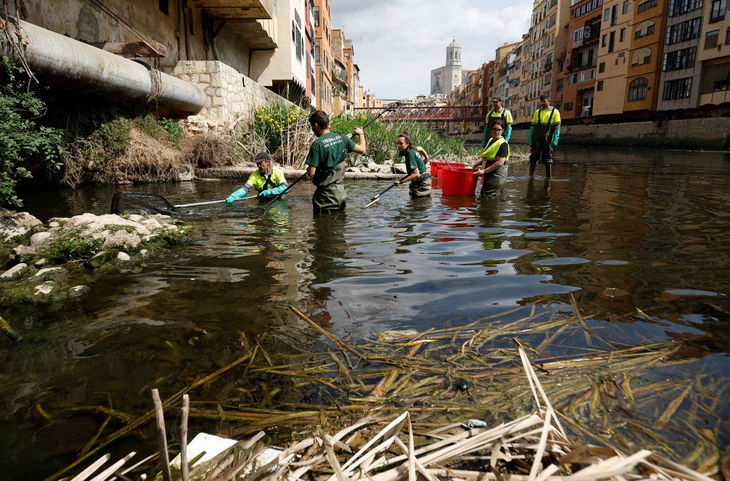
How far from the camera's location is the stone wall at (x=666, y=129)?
99.8 feet

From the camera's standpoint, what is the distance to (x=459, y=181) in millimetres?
9344

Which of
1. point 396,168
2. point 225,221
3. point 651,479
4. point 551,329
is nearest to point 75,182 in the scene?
point 225,221

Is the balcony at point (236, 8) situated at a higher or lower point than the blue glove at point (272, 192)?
higher

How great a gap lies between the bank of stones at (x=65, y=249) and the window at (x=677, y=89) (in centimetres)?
4228

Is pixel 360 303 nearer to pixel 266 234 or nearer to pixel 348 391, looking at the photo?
pixel 348 391

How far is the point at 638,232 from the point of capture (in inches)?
228

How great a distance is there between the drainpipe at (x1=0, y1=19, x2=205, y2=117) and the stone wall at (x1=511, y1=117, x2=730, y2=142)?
106 feet

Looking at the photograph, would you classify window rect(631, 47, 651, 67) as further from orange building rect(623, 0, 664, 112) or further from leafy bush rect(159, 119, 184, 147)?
leafy bush rect(159, 119, 184, 147)

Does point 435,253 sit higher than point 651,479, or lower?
lower

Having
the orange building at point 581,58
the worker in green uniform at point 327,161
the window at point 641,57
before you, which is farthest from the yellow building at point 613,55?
the worker in green uniform at point 327,161

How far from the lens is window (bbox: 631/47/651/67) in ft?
133

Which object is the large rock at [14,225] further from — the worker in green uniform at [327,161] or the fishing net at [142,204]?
the worker in green uniform at [327,161]

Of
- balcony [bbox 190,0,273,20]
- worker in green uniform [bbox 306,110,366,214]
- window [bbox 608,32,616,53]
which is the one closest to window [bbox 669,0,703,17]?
window [bbox 608,32,616,53]

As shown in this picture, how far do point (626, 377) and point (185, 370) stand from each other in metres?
2.36
